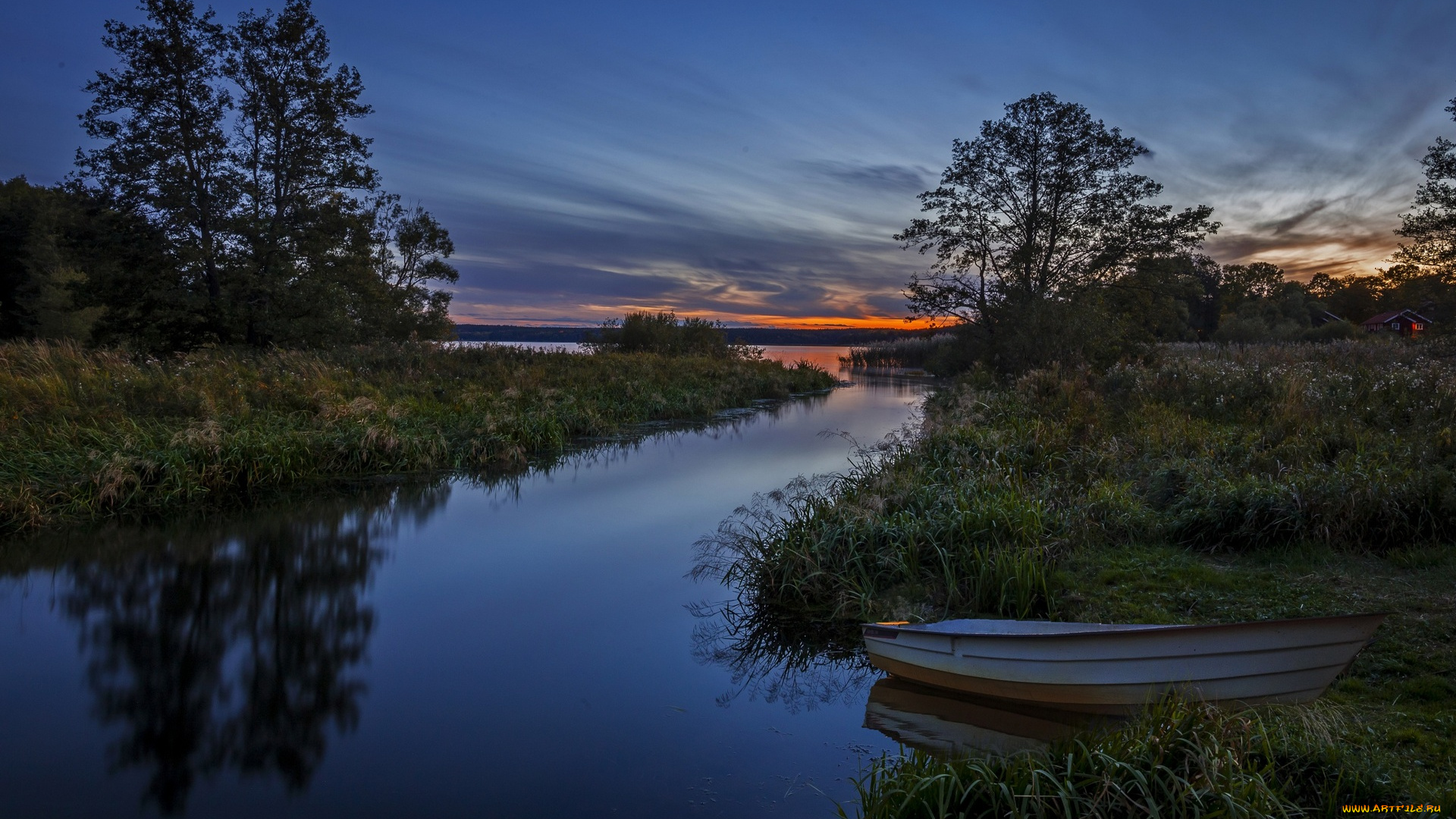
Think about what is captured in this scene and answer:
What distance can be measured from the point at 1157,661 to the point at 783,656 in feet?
9.09

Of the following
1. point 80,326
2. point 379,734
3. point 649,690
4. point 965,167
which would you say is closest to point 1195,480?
point 649,690

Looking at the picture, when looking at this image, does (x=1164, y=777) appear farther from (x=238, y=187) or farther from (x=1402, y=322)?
(x=1402, y=322)

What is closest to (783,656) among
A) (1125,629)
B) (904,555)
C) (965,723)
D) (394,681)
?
(904,555)

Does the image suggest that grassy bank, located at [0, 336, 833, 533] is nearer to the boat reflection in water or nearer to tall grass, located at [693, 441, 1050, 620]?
tall grass, located at [693, 441, 1050, 620]

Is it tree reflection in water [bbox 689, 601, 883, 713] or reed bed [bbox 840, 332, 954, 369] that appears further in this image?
reed bed [bbox 840, 332, 954, 369]

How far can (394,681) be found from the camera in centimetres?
534

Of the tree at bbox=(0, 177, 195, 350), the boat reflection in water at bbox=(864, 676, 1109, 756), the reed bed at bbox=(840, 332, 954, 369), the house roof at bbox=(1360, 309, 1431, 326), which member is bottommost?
the boat reflection in water at bbox=(864, 676, 1109, 756)

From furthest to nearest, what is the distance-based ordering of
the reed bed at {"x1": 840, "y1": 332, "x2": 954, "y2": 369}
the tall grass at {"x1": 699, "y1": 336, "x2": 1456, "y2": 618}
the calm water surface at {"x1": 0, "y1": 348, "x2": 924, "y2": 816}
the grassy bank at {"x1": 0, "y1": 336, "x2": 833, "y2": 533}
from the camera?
the reed bed at {"x1": 840, "y1": 332, "x2": 954, "y2": 369}
the grassy bank at {"x1": 0, "y1": 336, "x2": 833, "y2": 533}
the tall grass at {"x1": 699, "y1": 336, "x2": 1456, "y2": 618}
the calm water surface at {"x1": 0, "y1": 348, "x2": 924, "y2": 816}

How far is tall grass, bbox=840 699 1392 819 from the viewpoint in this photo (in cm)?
→ 285

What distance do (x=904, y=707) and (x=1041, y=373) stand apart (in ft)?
42.2

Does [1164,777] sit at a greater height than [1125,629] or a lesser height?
lesser

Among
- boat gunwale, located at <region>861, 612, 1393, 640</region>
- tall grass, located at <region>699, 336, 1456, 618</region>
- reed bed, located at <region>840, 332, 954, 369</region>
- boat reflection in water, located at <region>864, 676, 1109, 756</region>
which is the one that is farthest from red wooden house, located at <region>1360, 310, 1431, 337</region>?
boat reflection in water, located at <region>864, 676, 1109, 756</region>

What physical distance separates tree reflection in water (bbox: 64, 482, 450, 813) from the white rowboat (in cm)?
400

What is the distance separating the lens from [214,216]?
20281 millimetres
